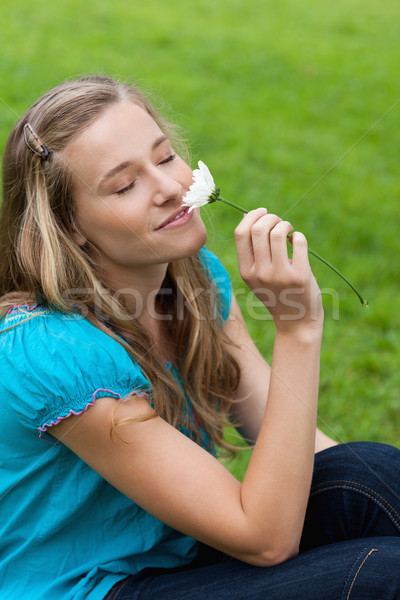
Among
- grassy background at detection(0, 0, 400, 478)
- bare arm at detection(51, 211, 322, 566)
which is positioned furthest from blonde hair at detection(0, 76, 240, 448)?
grassy background at detection(0, 0, 400, 478)

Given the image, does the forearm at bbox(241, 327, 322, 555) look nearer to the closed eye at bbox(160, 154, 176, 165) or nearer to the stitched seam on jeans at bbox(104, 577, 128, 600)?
the stitched seam on jeans at bbox(104, 577, 128, 600)

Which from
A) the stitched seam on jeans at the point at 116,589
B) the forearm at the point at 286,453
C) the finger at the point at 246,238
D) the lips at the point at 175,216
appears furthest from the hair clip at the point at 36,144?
the stitched seam on jeans at the point at 116,589

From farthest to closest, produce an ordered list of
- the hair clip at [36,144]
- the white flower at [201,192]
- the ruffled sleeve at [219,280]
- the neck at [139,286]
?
the ruffled sleeve at [219,280] < the neck at [139,286] < the hair clip at [36,144] < the white flower at [201,192]

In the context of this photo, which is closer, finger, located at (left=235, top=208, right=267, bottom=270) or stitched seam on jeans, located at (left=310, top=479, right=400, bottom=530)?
finger, located at (left=235, top=208, right=267, bottom=270)

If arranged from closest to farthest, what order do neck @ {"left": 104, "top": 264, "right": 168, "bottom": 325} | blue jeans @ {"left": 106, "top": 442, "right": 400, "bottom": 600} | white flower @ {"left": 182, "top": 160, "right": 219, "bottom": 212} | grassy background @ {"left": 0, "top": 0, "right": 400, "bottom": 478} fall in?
blue jeans @ {"left": 106, "top": 442, "right": 400, "bottom": 600} → white flower @ {"left": 182, "top": 160, "right": 219, "bottom": 212} → neck @ {"left": 104, "top": 264, "right": 168, "bottom": 325} → grassy background @ {"left": 0, "top": 0, "right": 400, "bottom": 478}

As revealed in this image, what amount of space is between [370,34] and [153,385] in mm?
8899

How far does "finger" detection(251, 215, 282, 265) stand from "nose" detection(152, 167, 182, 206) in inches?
10.5

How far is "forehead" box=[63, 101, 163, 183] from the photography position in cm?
179

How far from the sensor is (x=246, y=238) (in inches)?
66.1

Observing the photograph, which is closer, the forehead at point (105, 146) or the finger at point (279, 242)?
the finger at point (279, 242)

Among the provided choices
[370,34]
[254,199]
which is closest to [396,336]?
[254,199]

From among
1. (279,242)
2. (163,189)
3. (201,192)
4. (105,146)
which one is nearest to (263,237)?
(279,242)

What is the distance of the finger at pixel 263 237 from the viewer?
5.44 ft

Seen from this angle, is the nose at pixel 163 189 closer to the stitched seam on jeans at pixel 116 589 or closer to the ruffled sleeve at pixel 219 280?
the ruffled sleeve at pixel 219 280
